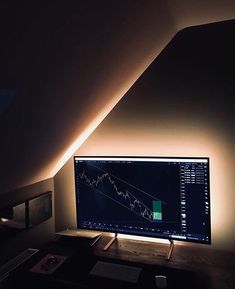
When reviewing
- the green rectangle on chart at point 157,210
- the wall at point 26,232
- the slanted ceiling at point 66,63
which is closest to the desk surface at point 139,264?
the wall at point 26,232

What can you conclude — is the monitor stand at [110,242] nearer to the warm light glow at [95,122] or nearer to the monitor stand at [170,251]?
the monitor stand at [170,251]

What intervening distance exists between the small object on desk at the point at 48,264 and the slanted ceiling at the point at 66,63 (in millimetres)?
482

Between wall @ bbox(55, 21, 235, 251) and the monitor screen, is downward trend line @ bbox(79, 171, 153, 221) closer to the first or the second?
Result: the monitor screen

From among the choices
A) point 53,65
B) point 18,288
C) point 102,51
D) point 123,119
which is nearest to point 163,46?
point 123,119

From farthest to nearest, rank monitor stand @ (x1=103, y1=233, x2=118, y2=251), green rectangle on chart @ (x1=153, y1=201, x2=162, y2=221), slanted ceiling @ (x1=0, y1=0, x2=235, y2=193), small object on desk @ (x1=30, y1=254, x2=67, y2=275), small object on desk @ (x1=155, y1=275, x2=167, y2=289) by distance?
monitor stand @ (x1=103, y1=233, x2=118, y2=251), green rectangle on chart @ (x1=153, y1=201, x2=162, y2=221), small object on desk @ (x1=30, y1=254, x2=67, y2=275), small object on desk @ (x1=155, y1=275, x2=167, y2=289), slanted ceiling @ (x1=0, y1=0, x2=235, y2=193)

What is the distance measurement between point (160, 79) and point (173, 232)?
958 millimetres

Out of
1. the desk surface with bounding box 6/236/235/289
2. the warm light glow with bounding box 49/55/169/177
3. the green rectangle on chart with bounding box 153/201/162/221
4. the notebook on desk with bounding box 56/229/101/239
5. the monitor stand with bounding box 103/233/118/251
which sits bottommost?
the desk surface with bounding box 6/236/235/289

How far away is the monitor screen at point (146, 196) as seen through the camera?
1.59 meters

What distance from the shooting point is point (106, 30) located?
3.57 ft

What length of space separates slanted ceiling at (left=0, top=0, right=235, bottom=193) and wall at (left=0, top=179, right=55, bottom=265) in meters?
0.08

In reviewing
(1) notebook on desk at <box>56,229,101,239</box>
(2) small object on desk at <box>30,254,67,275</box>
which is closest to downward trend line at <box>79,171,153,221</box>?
(1) notebook on desk at <box>56,229,101,239</box>

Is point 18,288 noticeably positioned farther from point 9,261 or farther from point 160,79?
point 160,79

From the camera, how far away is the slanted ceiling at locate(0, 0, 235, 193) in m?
0.82

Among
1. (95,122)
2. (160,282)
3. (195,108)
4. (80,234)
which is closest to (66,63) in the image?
(95,122)
